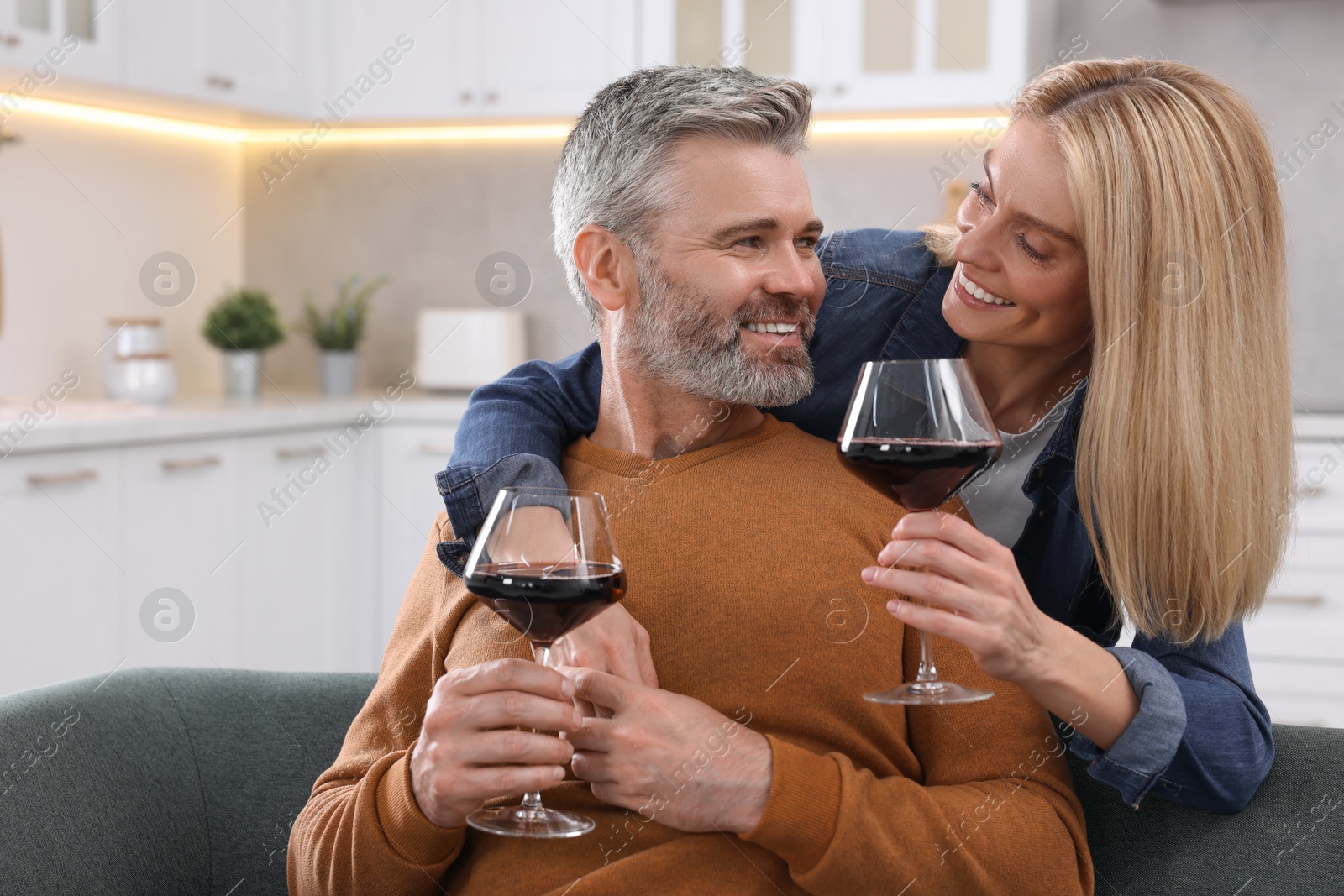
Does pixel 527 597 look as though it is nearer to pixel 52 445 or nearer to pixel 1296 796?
pixel 1296 796

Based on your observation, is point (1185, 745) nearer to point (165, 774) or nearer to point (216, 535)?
point (165, 774)

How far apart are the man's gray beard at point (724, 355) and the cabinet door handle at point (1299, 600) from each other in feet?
7.36

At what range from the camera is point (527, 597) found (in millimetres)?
998

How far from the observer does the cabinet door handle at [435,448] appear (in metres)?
3.91

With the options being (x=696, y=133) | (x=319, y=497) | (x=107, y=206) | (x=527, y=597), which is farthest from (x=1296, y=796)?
(x=107, y=206)

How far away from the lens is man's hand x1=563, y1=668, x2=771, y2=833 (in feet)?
3.73

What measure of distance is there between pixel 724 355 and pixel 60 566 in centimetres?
211

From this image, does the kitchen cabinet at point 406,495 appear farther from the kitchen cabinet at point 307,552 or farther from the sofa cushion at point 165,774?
the sofa cushion at point 165,774

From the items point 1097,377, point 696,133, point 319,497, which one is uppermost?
point 696,133

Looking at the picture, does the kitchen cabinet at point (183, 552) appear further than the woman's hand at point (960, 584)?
Yes

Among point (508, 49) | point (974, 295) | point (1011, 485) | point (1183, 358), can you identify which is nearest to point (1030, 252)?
point (974, 295)

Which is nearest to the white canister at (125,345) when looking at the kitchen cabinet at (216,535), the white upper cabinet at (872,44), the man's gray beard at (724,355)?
the kitchen cabinet at (216,535)

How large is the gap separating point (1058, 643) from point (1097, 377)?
1.31 feet

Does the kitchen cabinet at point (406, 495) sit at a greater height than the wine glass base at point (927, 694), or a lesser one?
lesser
